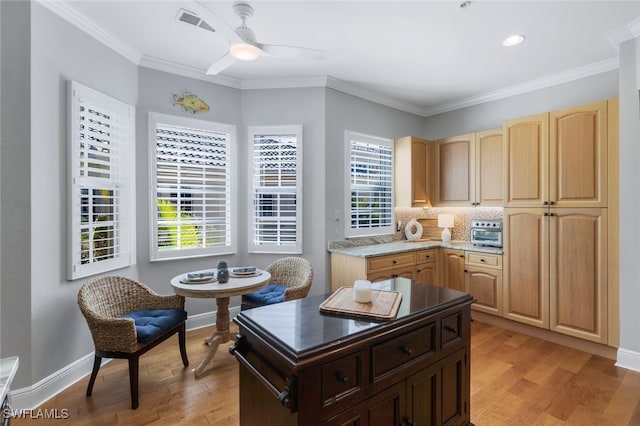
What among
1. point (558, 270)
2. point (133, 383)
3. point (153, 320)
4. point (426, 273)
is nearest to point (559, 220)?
point (558, 270)

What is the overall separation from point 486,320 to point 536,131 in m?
2.29

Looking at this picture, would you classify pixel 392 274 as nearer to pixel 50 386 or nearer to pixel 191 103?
pixel 191 103

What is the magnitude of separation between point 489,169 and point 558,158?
2.64 ft

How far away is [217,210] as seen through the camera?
3.60m

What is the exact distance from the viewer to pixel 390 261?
3475mm

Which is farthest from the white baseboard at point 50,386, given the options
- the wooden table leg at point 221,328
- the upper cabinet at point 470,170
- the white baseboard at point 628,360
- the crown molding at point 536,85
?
the crown molding at point 536,85

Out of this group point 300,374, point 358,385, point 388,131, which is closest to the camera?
point 300,374

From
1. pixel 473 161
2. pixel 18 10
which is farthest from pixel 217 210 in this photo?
pixel 473 161

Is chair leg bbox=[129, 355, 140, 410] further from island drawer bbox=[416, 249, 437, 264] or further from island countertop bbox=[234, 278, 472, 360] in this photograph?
island drawer bbox=[416, 249, 437, 264]

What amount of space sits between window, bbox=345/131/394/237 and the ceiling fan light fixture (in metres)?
1.87

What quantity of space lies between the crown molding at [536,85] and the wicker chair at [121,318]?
441 cm

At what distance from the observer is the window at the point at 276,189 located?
3.67 m

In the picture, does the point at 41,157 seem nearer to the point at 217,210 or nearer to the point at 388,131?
the point at 217,210

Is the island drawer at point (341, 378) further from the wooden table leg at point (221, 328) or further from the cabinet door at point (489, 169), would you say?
the cabinet door at point (489, 169)
